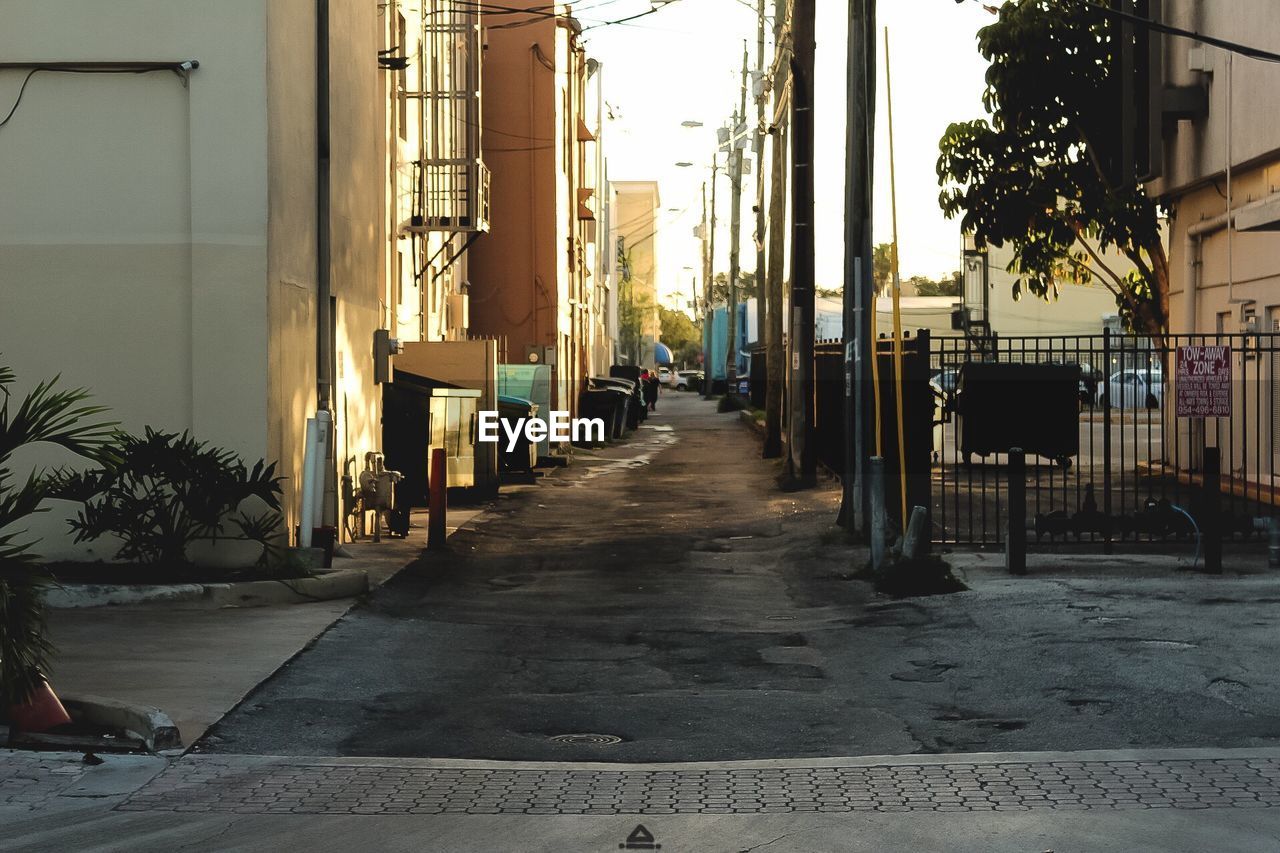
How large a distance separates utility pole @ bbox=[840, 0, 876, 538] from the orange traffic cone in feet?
31.4

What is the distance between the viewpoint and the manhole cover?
799 centimetres

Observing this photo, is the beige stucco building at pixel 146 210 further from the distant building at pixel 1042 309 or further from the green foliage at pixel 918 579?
the distant building at pixel 1042 309

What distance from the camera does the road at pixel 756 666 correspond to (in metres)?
8.02

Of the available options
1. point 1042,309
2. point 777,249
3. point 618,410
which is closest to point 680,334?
point 1042,309

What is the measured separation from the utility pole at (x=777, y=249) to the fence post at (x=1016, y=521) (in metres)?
18.0

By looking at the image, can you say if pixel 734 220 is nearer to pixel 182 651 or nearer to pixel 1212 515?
pixel 1212 515

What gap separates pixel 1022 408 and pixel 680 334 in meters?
158

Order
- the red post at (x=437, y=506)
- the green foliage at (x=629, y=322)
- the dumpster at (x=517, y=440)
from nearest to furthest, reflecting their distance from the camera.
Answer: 1. the red post at (x=437, y=506)
2. the dumpster at (x=517, y=440)
3. the green foliage at (x=629, y=322)

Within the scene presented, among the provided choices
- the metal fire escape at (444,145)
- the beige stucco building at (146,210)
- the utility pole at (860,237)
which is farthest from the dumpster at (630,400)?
the beige stucco building at (146,210)

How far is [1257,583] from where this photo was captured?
12430 mm

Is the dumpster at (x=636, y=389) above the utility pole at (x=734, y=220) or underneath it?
underneath

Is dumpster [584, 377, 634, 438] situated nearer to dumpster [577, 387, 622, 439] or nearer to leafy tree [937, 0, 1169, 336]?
dumpster [577, 387, 622, 439]

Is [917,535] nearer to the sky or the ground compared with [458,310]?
nearer to the ground

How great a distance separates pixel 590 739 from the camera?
8094mm
